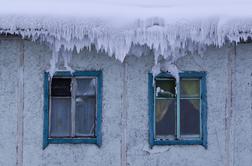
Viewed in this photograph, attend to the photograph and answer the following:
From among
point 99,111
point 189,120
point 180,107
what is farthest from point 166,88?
point 99,111

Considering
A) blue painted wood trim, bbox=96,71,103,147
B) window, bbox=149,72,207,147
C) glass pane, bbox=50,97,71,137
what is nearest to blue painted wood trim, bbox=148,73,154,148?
window, bbox=149,72,207,147

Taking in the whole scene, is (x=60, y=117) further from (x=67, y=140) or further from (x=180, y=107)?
(x=180, y=107)

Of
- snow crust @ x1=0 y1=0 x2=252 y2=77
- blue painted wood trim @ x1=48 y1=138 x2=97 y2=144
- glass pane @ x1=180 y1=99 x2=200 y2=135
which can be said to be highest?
snow crust @ x1=0 y1=0 x2=252 y2=77

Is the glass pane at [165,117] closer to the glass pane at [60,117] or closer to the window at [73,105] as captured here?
the window at [73,105]

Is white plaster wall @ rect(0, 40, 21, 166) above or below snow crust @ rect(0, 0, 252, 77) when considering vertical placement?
below

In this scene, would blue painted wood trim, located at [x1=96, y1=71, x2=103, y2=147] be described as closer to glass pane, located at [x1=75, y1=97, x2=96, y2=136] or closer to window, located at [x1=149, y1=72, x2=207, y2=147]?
glass pane, located at [x1=75, y1=97, x2=96, y2=136]

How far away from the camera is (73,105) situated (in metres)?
8.06

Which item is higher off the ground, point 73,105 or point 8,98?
point 8,98

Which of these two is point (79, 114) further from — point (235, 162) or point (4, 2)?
point (235, 162)

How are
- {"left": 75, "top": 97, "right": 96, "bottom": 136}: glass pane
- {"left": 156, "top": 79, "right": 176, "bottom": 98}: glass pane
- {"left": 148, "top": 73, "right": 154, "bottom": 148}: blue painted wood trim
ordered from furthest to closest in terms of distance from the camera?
{"left": 156, "top": 79, "right": 176, "bottom": 98}: glass pane, {"left": 75, "top": 97, "right": 96, "bottom": 136}: glass pane, {"left": 148, "top": 73, "right": 154, "bottom": 148}: blue painted wood trim

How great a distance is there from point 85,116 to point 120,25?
1736 millimetres

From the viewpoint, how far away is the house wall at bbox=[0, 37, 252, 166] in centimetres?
789

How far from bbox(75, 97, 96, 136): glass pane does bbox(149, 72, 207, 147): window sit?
1.06m

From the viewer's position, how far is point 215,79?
810 cm
